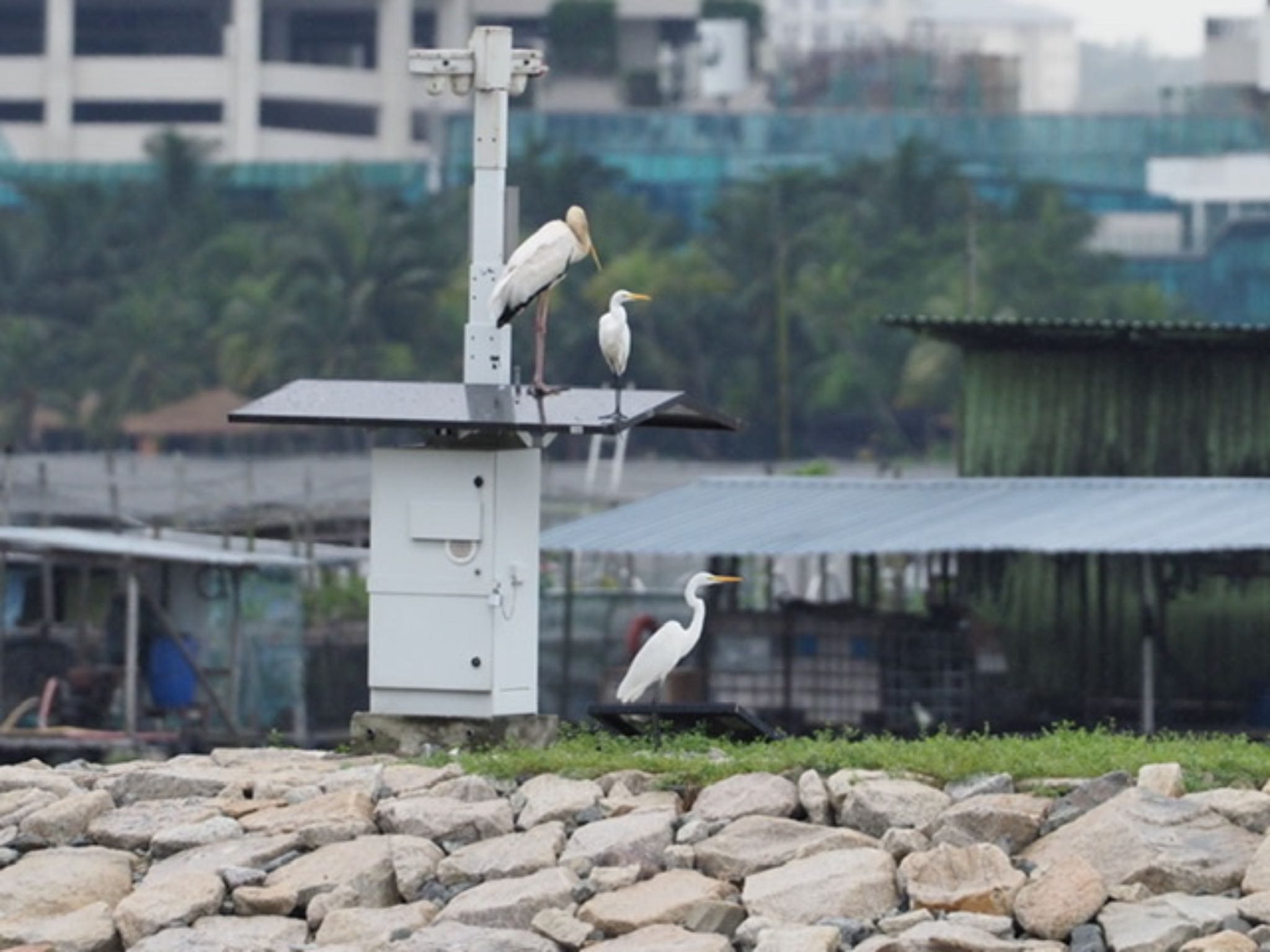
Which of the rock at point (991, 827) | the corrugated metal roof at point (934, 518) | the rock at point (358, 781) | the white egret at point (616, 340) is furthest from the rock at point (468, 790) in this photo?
the corrugated metal roof at point (934, 518)

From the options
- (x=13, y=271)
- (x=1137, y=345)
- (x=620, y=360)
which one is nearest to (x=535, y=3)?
(x=13, y=271)

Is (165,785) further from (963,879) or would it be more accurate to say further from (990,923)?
(990,923)

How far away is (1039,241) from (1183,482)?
1891 inches

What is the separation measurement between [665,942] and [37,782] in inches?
145

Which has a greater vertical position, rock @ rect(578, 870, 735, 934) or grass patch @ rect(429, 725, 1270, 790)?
grass patch @ rect(429, 725, 1270, 790)

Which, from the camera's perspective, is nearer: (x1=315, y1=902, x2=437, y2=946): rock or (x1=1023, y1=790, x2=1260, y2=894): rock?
(x1=1023, y1=790, x2=1260, y2=894): rock

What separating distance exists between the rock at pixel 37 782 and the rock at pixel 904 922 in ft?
12.8

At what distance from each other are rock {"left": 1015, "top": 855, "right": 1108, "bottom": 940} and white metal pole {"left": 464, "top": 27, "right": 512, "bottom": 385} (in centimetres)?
431

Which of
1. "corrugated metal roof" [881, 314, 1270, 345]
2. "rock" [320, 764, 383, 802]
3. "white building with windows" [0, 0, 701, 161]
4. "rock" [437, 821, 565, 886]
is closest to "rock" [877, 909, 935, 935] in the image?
"rock" [437, 821, 565, 886]

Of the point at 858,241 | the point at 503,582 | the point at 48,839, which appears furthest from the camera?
the point at 858,241

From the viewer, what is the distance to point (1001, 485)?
29359mm

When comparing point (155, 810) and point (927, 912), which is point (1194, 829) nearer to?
point (927, 912)

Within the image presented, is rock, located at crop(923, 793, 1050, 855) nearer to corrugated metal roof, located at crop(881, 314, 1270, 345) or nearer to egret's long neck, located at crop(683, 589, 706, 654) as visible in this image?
egret's long neck, located at crop(683, 589, 706, 654)

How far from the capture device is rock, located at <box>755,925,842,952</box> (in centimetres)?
1255
